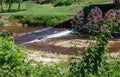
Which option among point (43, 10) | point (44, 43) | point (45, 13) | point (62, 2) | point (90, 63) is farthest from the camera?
point (62, 2)

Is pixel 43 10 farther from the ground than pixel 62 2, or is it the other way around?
pixel 62 2

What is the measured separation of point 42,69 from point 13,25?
37.2 meters

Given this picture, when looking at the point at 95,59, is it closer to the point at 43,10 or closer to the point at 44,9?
the point at 43,10

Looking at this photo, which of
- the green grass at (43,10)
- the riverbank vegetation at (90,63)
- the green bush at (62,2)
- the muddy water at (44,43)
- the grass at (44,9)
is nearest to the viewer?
the riverbank vegetation at (90,63)

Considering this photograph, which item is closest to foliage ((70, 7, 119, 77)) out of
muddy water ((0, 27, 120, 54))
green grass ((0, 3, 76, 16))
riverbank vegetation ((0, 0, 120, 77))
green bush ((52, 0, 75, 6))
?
riverbank vegetation ((0, 0, 120, 77))

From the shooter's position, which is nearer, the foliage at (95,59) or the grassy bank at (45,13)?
the foliage at (95,59)

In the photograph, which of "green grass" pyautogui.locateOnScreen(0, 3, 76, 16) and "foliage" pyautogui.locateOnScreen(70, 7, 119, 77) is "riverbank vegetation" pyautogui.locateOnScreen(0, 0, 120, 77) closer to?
"foliage" pyautogui.locateOnScreen(70, 7, 119, 77)

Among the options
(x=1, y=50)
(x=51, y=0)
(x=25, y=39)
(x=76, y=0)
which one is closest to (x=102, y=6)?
(x=76, y=0)

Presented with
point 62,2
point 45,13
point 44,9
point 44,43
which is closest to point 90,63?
point 44,43

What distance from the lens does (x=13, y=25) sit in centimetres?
4872

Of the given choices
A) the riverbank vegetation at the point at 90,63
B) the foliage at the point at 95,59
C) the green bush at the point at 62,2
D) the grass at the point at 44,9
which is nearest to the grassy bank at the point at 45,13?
the grass at the point at 44,9

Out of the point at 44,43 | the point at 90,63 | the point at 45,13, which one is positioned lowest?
the point at 45,13

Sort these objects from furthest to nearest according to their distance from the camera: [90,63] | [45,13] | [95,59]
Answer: [45,13] → [95,59] → [90,63]

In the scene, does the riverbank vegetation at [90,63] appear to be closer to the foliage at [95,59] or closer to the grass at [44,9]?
the foliage at [95,59]
